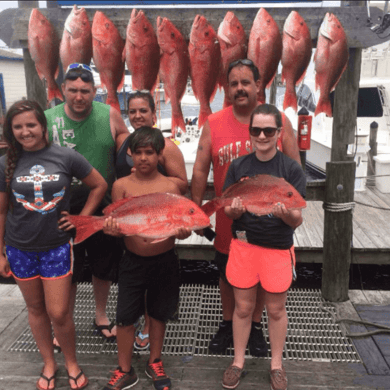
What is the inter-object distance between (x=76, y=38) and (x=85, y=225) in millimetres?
1387

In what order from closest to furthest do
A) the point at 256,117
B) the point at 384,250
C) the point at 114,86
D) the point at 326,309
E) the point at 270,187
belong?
the point at 270,187 < the point at 256,117 < the point at 114,86 < the point at 326,309 < the point at 384,250

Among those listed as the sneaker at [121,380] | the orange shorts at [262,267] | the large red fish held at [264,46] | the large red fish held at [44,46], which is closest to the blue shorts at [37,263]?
the sneaker at [121,380]

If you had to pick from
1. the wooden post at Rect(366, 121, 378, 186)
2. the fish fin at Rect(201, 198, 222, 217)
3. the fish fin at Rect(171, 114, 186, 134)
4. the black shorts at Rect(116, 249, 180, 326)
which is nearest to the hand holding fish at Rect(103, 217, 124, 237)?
the black shorts at Rect(116, 249, 180, 326)

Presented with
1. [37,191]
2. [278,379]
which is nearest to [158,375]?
[278,379]

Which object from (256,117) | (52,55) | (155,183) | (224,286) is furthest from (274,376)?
(52,55)

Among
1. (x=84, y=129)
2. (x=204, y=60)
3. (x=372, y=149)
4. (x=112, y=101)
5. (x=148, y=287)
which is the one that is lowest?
(x=372, y=149)

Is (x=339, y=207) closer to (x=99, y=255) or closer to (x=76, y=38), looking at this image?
(x=99, y=255)

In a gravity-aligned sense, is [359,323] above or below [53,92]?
below

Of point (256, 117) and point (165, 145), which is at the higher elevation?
point (256, 117)

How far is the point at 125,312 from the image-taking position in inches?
97.8

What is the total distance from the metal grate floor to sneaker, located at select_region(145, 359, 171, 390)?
33 cm

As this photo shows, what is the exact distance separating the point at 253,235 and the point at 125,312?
36.9 inches

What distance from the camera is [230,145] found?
108 inches

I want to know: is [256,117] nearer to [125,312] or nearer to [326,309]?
[125,312]
